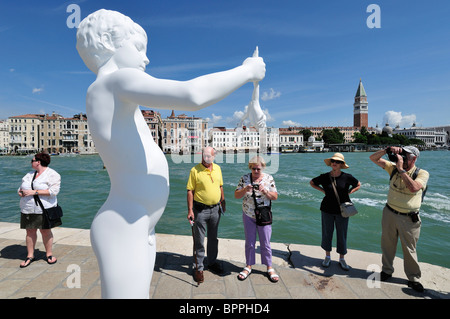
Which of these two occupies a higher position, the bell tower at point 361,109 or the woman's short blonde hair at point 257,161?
the bell tower at point 361,109

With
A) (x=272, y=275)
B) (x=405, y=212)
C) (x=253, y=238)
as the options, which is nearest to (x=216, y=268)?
(x=253, y=238)

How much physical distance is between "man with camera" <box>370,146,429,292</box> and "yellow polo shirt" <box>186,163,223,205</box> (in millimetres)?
2150

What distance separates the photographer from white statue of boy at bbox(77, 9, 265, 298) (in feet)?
4.31

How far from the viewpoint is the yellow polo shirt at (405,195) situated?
280 centimetres

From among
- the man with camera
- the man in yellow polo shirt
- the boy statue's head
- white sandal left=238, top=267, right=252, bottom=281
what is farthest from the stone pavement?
the boy statue's head

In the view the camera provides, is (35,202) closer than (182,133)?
Yes

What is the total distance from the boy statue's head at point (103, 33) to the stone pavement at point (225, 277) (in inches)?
86.1

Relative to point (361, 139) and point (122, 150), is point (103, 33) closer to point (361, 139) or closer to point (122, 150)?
point (122, 150)

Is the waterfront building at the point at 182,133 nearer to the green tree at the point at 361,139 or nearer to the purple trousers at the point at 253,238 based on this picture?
the purple trousers at the point at 253,238

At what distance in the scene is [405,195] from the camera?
111 inches

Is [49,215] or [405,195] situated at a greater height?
[405,195]

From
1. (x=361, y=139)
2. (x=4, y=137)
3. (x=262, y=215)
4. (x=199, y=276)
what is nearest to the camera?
(x=199, y=276)

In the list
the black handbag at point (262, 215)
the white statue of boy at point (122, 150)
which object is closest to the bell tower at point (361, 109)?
the black handbag at point (262, 215)

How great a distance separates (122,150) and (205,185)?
175cm
